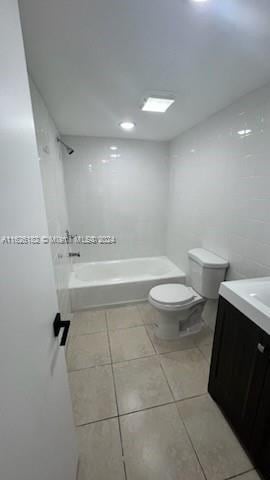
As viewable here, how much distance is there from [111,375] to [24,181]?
1.66 metres

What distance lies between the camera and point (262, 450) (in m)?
0.99

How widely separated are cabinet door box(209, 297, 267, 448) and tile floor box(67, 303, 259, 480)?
17cm

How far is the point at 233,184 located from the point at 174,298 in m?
1.17

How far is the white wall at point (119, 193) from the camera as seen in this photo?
2807mm

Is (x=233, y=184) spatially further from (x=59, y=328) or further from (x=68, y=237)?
(x=68, y=237)

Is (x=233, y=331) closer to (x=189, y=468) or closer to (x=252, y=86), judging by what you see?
(x=189, y=468)

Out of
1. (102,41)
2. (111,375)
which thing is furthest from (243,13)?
(111,375)

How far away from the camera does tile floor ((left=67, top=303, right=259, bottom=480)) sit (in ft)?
3.57

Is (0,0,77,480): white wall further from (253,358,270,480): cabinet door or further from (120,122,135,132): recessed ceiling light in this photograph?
(120,122,135,132): recessed ceiling light

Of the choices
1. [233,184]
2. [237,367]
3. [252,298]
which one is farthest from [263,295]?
[233,184]

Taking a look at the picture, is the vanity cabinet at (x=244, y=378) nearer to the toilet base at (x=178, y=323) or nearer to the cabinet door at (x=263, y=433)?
the cabinet door at (x=263, y=433)

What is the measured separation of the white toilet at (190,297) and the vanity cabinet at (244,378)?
23.8 inches

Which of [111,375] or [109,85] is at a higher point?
[109,85]

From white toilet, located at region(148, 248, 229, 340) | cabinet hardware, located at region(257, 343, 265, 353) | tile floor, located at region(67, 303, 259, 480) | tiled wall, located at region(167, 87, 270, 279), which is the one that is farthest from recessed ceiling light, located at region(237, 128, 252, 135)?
tile floor, located at region(67, 303, 259, 480)
